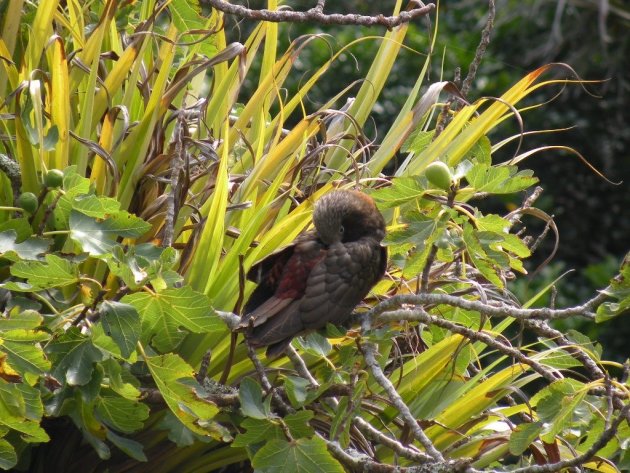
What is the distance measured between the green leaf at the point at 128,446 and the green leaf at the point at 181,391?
4.0 inches

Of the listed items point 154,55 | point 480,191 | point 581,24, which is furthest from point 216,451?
point 581,24

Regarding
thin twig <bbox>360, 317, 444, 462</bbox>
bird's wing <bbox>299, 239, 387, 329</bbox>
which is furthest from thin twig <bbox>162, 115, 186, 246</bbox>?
thin twig <bbox>360, 317, 444, 462</bbox>

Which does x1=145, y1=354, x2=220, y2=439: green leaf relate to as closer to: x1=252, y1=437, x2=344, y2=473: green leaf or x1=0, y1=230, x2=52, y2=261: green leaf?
x1=252, y1=437, x2=344, y2=473: green leaf

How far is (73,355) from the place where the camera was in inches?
55.7

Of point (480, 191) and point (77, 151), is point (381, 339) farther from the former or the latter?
point (77, 151)

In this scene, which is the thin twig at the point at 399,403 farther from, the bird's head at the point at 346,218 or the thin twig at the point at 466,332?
the bird's head at the point at 346,218

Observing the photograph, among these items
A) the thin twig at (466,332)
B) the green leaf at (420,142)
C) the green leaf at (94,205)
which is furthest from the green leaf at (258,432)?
the green leaf at (420,142)

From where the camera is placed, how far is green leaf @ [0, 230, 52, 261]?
144 cm

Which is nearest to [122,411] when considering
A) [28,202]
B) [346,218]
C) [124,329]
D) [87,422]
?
[87,422]

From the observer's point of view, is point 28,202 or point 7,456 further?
point 28,202

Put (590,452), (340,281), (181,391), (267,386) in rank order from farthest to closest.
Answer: (340,281), (267,386), (181,391), (590,452)

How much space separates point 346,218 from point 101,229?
0.41 meters

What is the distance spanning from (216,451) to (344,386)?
281 millimetres

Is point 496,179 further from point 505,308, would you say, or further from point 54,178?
point 54,178
